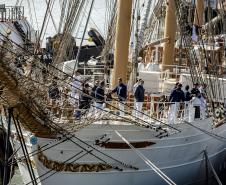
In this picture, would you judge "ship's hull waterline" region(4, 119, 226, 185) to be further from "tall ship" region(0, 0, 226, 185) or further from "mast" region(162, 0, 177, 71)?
"mast" region(162, 0, 177, 71)

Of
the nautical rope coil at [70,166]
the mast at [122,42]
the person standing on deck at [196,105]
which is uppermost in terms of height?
the mast at [122,42]

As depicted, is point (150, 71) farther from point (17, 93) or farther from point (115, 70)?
point (17, 93)

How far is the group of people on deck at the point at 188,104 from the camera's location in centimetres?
1877

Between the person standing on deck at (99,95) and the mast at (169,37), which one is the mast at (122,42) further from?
the mast at (169,37)

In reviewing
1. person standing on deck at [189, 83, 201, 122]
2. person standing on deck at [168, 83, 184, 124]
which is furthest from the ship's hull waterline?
person standing on deck at [168, 83, 184, 124]

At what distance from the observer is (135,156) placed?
18.3 metres

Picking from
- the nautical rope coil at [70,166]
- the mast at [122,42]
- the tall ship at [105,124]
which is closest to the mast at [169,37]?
the tall ship at [105,124]

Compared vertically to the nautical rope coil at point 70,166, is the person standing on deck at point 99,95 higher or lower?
higher

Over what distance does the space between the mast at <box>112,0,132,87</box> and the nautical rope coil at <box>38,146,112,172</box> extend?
338 cm

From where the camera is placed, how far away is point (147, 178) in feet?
62.8

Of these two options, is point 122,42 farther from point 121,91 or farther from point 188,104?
point 188,104

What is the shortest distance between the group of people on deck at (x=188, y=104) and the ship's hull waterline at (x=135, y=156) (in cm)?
33

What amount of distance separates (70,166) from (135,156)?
1.87 m

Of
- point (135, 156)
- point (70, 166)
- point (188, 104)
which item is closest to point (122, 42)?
point (188, 104)
